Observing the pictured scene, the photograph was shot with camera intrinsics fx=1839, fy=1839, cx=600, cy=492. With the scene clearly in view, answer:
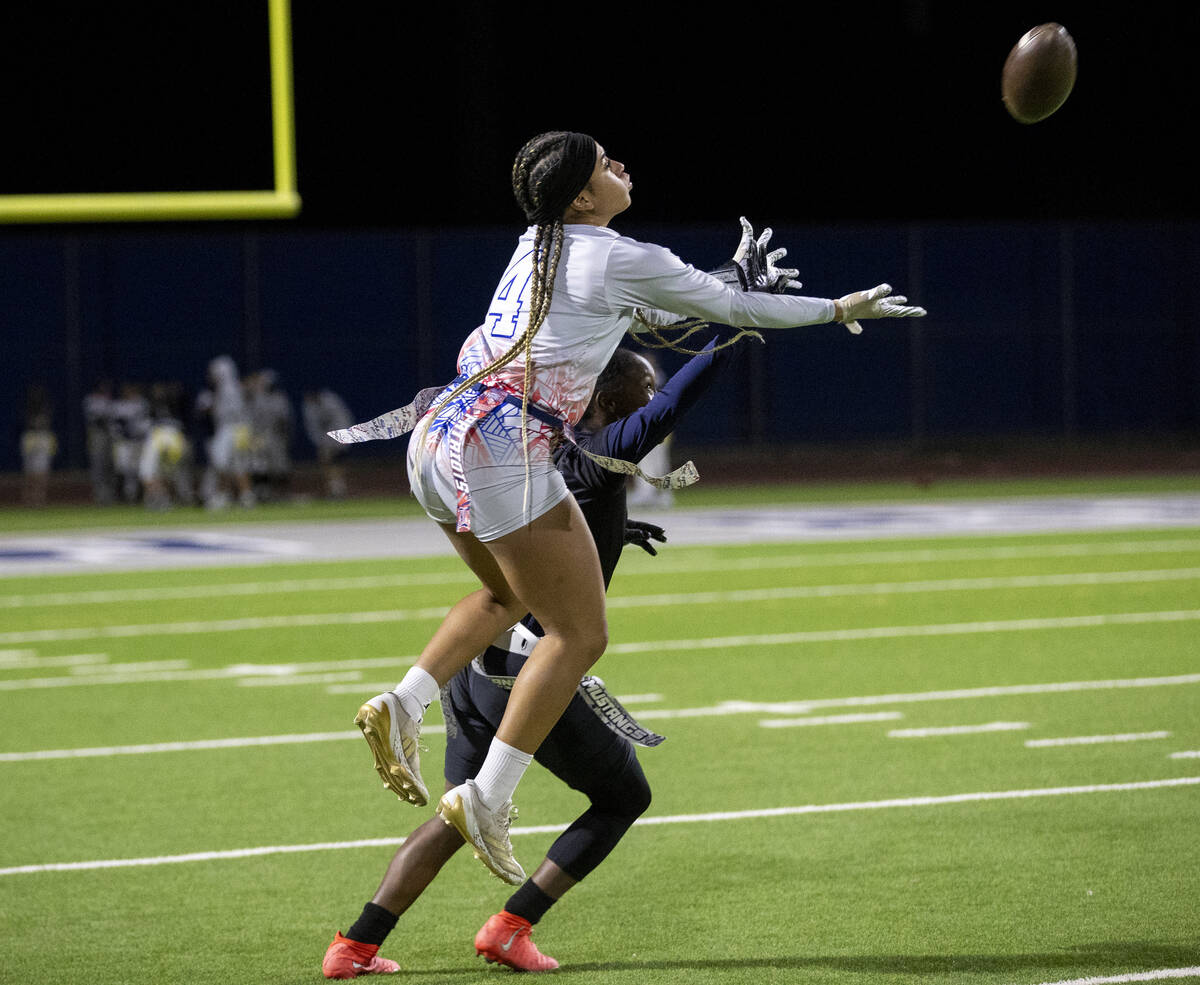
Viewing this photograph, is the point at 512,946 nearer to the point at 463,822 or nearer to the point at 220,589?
the point at 463,822

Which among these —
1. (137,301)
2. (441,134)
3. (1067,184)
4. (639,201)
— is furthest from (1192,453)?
(137,301)

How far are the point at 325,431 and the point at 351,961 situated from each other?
23.3 m

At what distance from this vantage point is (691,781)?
7164 mm

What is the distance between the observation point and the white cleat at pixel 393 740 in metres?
4.45

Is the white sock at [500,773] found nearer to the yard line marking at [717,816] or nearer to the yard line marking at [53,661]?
the yard line marking at [717,816]

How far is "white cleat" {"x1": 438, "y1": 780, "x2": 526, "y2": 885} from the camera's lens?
430 centimetres

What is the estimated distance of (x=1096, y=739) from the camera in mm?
7699

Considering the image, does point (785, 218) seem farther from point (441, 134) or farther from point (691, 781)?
point (691, 781)

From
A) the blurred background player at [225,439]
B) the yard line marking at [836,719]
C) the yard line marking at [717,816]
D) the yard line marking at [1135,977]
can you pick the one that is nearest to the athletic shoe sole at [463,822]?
the yard line marking at [1135,977]

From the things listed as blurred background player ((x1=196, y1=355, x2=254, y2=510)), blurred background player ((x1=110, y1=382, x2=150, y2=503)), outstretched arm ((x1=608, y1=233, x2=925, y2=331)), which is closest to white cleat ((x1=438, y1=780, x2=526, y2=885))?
outstretched arm ((x1=608, y1=233, x2=925, y2=331))

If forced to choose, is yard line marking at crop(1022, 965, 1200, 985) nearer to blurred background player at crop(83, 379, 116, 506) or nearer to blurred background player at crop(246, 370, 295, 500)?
blurred background player at crop(246, 370, 295, 500)

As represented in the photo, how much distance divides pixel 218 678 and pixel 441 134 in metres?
21.3

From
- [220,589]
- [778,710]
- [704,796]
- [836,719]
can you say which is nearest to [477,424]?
[704,796]

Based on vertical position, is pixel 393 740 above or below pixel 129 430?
above
